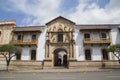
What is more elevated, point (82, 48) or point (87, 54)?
point (82, 48)

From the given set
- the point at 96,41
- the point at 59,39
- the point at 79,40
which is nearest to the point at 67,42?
the point at 59,39

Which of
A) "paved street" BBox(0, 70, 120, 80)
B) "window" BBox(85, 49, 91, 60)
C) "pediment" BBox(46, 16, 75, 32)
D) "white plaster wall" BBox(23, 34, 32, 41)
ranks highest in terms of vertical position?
"pediment" BBox(46, 16, 75, 32)

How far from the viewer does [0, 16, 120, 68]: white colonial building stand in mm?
28391

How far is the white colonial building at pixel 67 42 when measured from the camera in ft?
93.1

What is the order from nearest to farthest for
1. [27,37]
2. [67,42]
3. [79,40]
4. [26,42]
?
[79,40], [67,42], [26,42], [27,37]

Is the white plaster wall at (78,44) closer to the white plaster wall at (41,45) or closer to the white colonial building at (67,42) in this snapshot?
the white colonial building at (67,42)

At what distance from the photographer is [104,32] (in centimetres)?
2952

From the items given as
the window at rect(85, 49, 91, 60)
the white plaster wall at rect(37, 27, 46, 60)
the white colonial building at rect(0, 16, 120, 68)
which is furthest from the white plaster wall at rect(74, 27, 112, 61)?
the white plaster wall at rect(37, 27, 46, 60)

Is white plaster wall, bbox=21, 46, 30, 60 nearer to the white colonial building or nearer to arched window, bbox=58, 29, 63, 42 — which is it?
the white colonial building

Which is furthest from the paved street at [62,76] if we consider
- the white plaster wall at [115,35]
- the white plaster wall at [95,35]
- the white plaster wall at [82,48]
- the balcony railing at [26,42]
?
the white plaster wall at [115,35]

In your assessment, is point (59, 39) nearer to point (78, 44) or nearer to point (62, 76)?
point (78, 44)

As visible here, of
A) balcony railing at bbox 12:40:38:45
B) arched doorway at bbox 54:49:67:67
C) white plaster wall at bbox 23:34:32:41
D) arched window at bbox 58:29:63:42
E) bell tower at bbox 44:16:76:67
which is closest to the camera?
bell tower at bbox 44:16:76:67

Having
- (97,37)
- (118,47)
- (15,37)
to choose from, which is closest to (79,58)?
(97,37)

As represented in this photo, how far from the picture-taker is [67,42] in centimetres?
2958
